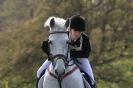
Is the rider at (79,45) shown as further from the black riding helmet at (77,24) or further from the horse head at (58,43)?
the horse head at (58,43)

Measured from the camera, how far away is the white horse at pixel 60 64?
5.42 metres

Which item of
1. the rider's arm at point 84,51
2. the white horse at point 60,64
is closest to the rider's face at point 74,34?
the rider's arm at point 84,51

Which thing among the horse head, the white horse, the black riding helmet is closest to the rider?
the black riding helmet

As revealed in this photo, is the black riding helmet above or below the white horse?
above

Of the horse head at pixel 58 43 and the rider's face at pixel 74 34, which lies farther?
the rider's face at pixel 74 34

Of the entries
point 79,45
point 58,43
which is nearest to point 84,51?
point 79,45

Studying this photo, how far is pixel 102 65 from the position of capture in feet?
69.2

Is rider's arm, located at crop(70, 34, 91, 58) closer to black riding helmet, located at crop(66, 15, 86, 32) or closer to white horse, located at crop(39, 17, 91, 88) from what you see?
black riding helmet, located at crop(66, 15, 86, 32)

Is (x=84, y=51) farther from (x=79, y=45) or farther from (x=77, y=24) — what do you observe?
(x=77, y=24)

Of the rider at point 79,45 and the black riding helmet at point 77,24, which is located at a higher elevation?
the black riding helmet at point 77,24

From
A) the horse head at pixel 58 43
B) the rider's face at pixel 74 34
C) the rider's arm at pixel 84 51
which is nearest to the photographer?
the horse head at pixel 58 43

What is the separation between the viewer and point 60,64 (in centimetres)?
532

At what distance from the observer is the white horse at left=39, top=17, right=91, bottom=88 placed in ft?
17.8

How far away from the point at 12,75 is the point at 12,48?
1296mm
